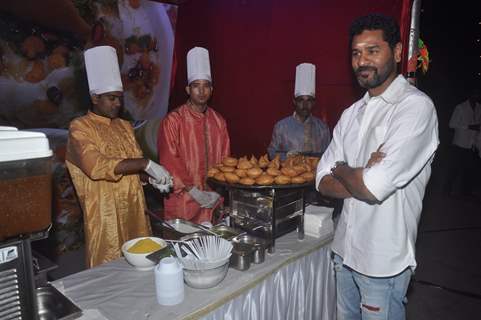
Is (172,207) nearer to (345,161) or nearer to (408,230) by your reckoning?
(345,161)

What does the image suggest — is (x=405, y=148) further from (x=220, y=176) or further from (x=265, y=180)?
(x=220, y=176)

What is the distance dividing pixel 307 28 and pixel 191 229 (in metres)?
2.50

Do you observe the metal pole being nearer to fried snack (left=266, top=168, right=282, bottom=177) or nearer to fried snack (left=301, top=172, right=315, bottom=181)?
fried snack (left=301, top=172, right=315, bottom=181)

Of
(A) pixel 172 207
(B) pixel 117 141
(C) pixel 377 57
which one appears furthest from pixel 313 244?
(B) pixel 117 141

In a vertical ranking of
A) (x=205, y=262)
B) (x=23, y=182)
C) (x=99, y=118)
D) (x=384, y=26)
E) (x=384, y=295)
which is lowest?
(x=384, y=295)

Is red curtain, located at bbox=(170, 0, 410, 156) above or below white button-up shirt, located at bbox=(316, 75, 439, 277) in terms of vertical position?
above

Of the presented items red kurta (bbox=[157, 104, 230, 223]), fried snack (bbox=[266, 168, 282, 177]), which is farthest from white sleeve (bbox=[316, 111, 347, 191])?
red kurta (bbox=[157, 104, 230, 223])

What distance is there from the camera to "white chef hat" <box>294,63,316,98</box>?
3447mm

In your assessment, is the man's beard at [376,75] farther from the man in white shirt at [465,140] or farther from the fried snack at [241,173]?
the man in white shirt at [465,140]

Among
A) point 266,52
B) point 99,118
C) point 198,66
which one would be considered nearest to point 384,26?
point 198,66

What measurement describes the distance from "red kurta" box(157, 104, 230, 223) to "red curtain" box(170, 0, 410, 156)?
1103 mm

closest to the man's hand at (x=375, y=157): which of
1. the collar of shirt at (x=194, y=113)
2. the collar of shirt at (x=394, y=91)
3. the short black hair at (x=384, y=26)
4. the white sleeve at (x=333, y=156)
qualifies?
the collar of shirt at (x=394, y=91)

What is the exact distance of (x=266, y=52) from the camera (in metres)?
3.95

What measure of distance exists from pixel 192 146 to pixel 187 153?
3.1 inches
